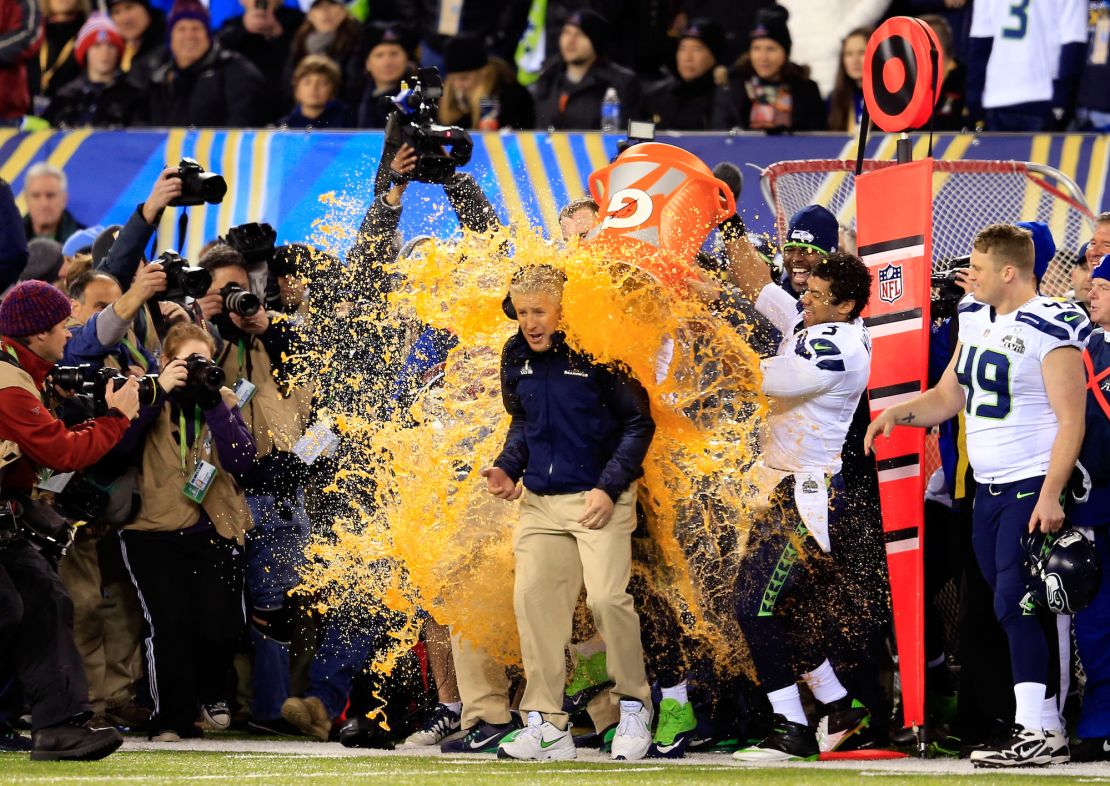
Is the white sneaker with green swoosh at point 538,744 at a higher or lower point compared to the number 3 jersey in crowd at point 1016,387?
lower

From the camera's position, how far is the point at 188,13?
12508 millimetres

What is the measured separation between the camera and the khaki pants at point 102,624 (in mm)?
8266

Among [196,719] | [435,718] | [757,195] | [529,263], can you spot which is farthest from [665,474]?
[757,195]

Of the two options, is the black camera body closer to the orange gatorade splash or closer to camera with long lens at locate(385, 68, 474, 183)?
camera with long lens at locate(385, 68, 474, 183)

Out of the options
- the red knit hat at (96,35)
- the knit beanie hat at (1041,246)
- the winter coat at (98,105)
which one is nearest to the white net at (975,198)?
the knit beanie hat at (1041,246)

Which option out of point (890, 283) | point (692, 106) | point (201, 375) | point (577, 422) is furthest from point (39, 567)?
point (692, 106)

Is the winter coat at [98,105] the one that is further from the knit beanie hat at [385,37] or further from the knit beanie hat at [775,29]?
the knit beanie hat at [775,29]

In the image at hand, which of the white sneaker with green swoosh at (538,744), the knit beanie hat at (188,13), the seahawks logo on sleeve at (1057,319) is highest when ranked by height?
the knit beanie hat at (188,13)

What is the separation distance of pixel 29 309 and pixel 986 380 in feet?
12.0

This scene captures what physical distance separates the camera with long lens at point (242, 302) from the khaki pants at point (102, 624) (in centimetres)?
120

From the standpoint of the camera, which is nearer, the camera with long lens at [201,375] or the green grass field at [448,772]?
the green grass field at [448,772]

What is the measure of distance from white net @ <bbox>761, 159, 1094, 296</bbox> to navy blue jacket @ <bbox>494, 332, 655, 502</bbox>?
2411 millimetres

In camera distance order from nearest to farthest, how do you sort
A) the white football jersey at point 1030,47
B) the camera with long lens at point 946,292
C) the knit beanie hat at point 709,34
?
1. the camera with long lens at point 946,292
2. the white football jersey at point 1030,47
3. the knit beanie hat at point 709,34

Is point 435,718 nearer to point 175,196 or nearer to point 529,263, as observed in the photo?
point 529,263
